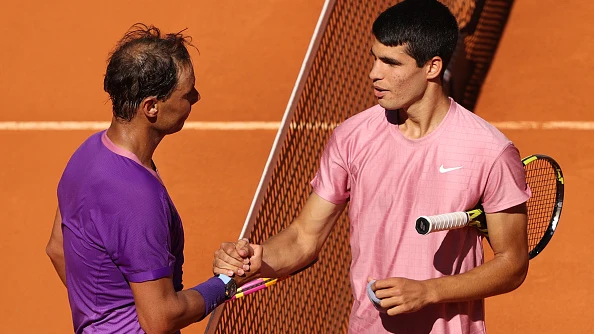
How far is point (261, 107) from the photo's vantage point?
10062 mm

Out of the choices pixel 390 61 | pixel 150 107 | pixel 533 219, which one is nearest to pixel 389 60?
pixel 390 61

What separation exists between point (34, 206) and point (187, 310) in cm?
523

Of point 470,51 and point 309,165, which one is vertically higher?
point 470,51

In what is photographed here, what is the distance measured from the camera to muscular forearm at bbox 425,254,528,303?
4.32 meters

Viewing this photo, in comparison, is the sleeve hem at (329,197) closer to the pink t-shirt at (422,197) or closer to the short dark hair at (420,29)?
the pink t-shirt at (422,197)

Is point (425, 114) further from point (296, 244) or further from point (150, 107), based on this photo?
point (150, 107)

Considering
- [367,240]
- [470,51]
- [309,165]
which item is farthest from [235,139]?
[367,240]

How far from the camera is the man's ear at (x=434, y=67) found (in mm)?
4613

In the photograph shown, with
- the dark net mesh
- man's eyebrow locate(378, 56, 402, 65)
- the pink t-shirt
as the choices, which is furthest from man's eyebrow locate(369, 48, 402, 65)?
the dark net mesh

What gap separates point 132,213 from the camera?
4047mm

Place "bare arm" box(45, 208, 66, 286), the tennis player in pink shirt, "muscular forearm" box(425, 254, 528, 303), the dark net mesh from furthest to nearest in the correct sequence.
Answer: the dark net mesh → "bare arm" box(45, 208, 66, 286) → the tennis player in pink shirt → "muscular forearm" box(425, 254, 528, 303)

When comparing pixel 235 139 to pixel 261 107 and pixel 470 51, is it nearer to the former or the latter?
pixel 261 107

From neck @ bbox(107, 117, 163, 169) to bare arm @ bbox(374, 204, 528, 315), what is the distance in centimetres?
109

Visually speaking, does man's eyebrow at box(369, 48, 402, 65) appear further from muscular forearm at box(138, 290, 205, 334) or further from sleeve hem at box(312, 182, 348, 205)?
muscular forearm at box(138, 290, 205, 334)
